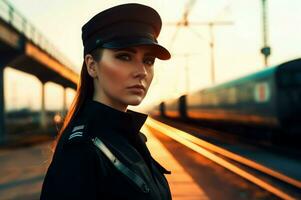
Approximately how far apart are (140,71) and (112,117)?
0.23m

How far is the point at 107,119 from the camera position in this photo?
76.0 inches

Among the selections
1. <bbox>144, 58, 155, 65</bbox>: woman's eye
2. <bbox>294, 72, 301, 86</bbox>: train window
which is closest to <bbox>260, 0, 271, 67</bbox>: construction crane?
<bbox>294, 72, 301, 86</bbox>: train window

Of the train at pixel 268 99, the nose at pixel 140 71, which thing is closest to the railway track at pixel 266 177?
the train at pixel 268 99

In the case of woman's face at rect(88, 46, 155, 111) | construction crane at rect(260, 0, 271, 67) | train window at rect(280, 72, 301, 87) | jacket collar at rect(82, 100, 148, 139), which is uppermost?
construction crane at rect(260, 0, 271, 67)

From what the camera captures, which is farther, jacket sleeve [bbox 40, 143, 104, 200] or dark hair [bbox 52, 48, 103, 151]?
dark hair [bbox 52, 48, 103, 151]

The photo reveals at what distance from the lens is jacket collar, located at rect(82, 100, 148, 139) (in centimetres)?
189

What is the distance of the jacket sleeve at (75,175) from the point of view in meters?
1.58

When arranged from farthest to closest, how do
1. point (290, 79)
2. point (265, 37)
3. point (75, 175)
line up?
1. point (265, 37)
2. point (290, 79)
3. point (75, 175)

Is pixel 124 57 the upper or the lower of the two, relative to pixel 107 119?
upper

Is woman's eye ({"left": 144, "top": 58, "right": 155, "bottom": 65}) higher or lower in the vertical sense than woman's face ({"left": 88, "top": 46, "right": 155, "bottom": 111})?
higher

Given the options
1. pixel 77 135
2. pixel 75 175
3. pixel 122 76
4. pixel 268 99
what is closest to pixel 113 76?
pixel 122 76

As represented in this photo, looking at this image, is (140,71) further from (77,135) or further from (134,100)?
(77,135)

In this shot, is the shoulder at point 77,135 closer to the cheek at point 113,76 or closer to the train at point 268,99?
the cheek at point 113,76

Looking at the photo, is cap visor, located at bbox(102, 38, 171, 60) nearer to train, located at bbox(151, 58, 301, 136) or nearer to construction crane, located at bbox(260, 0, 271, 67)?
train, located at bbox(151, 58, 301, 136)
